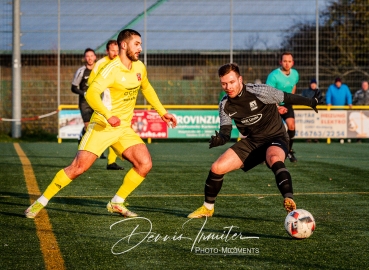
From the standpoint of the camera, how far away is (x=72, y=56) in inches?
938

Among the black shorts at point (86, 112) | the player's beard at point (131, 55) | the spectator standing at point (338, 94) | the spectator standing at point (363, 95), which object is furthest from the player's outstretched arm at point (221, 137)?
the spectator standing at point (363, 95)

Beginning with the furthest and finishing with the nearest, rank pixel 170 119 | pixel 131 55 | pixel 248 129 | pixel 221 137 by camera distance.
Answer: pixel 170 119
pixel 248 129
pixel 131 55
pixel 221 137

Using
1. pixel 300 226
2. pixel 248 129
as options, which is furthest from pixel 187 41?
pixel 300 226

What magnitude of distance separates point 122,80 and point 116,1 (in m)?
16.2

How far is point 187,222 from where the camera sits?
764 cm

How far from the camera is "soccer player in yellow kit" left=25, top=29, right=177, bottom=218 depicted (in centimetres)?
786

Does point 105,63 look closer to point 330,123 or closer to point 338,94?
point 330,123

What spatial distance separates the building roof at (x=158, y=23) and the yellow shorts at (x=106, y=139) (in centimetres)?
1556

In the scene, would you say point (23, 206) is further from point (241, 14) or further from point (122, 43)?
point (241, 14)

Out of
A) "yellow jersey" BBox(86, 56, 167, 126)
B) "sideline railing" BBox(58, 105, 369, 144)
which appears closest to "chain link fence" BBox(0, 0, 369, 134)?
"sideline railing" BBox(58, 105, 369, 144)

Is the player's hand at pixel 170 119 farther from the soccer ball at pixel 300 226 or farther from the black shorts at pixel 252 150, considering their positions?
the soccer ball at pixel 300 226

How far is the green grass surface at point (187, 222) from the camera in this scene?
231 inches

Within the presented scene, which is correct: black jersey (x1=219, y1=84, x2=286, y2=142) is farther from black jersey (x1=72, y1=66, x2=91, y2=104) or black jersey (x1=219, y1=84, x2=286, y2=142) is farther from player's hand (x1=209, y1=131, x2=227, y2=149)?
black jersey (x1=72, y1=66, x2=91, y2=104)

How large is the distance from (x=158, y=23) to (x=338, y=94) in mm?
5706
